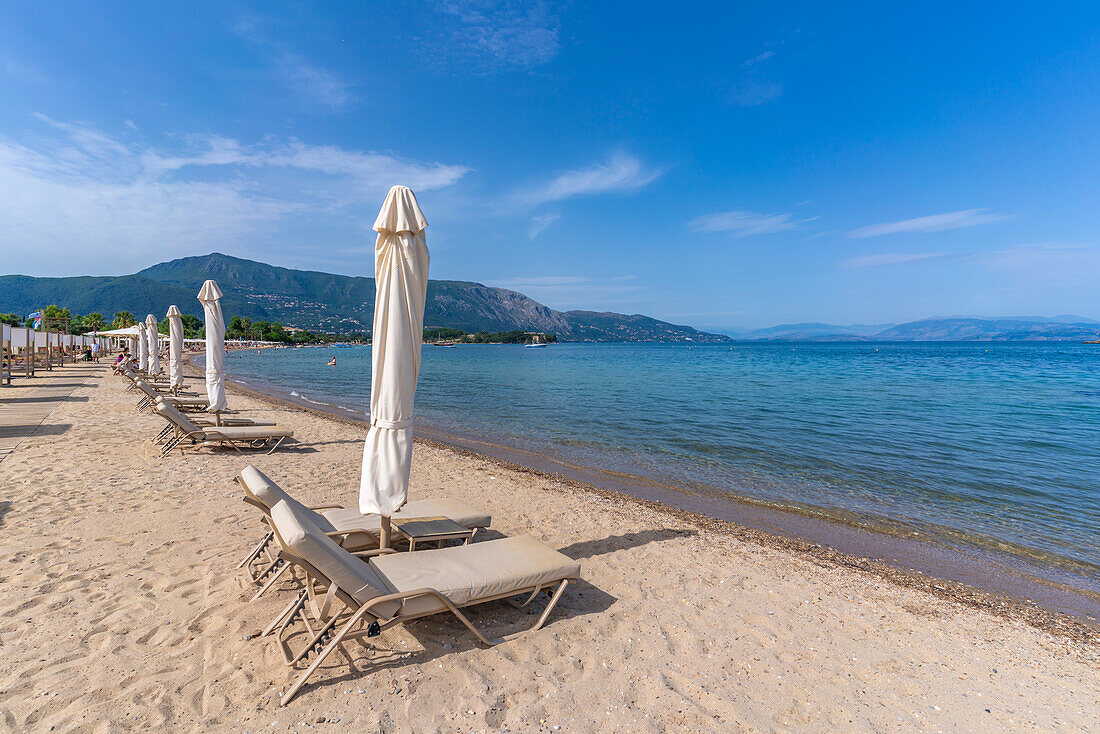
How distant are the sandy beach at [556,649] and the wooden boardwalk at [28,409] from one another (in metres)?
4.78

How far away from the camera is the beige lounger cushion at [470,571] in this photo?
3.56 meters

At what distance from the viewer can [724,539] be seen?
6559mm

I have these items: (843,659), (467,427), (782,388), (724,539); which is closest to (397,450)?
(843,659)

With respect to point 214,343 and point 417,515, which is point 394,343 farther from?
point 214,343

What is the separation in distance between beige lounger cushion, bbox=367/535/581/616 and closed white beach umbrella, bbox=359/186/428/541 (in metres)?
0.63

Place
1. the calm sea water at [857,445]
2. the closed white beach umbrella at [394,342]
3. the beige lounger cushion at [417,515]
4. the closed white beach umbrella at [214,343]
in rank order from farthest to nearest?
the closed white beach umbrella at [214,343]
the calm sea water at [857,445]
the beige lounger cushion at [417,515]
the closed white beach umbrella at [394,342]

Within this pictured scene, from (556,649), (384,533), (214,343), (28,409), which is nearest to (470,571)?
(556,649)

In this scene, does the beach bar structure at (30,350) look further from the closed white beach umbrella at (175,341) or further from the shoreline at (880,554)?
the shoreline at (880,554)

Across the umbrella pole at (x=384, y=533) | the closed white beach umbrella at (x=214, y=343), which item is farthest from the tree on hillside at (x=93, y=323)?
the umbrella pole at (x=384, y=533)

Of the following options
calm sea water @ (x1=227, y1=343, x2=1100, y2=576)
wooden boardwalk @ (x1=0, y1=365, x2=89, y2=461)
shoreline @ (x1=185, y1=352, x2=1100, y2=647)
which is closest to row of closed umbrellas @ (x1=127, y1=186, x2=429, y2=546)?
shoreline @ (x1=185, y1=352, x2=1100, y2=647)

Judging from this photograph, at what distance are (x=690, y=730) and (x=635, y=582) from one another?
6.47ft

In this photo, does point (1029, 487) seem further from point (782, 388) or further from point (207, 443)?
point (782, 388)

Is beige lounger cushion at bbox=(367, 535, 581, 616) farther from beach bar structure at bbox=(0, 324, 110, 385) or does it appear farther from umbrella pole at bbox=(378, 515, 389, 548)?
beach bar structure at bbox=(0, 324, 110, 385)

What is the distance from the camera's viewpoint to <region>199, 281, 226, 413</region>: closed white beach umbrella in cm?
1053
